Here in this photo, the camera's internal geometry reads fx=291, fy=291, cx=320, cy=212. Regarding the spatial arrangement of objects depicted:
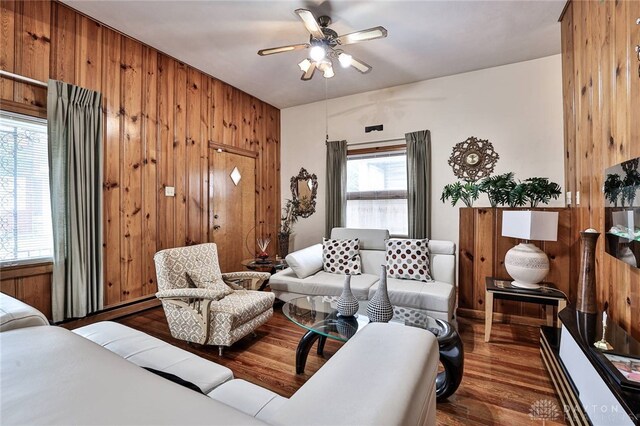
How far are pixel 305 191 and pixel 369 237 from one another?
182 centimetres

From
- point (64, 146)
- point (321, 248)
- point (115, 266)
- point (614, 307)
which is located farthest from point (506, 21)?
point (115, 266)

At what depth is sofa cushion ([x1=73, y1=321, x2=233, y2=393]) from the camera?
1235mm

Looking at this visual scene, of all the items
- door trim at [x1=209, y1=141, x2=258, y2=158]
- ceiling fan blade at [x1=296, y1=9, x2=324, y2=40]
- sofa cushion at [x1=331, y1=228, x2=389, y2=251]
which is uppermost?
ceiling fan blade at [x1=296, y1=9, x2=324, y2=40]

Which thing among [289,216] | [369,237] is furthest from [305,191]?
[369,237]

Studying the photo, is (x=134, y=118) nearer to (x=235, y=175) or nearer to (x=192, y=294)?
(x=235, y=175)

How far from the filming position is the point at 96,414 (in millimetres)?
595

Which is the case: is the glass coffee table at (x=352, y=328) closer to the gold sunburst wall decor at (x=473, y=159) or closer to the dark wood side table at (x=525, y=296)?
the dark wood side table at (x=525, y=296)

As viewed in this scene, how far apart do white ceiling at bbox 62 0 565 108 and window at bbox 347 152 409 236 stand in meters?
1.21

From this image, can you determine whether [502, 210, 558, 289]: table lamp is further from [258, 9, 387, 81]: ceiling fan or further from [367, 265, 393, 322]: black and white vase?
[258, 9, 387, 81]: ceiling fan

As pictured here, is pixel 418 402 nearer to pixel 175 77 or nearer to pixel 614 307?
pixel 614 307

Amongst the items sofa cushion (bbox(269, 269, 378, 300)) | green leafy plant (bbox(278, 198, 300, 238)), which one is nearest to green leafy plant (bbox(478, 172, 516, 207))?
→ sofa cushion (bbox(269, 269, 378, 300))

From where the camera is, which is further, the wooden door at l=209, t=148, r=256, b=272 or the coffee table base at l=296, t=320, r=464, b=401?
the wooden door at l=209, t=148, r=256, b=272

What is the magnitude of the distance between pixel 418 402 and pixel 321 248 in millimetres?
3167

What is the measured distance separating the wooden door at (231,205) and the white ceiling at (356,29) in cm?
125
